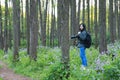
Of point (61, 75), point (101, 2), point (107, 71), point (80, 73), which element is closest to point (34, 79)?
point (61, 75)

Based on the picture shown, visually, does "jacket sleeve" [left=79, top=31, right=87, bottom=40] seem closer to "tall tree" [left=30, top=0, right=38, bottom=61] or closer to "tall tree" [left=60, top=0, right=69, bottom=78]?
"tall tree" [left=60, top=0, right=69, bottom=78]

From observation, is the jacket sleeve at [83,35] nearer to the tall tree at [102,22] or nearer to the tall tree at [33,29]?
the tall tree at [102,22]

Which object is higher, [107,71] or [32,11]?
[32,11]

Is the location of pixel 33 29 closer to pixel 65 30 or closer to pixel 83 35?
pixel 83 35

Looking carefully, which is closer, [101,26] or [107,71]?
[107,71]

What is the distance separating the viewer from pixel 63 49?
895cm

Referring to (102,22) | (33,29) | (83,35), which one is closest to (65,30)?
(83,35)

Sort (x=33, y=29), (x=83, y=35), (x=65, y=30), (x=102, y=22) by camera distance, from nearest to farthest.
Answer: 1. (x=65, y=30)
2. (x=83, y=35)
3. (x=102, y=22)
4. (x=33, y=29)

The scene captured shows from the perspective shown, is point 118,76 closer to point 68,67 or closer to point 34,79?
point 68,67

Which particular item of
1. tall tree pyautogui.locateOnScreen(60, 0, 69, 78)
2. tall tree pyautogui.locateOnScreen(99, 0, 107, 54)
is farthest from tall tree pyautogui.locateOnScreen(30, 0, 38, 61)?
tall tree pyautogui.locateOnScreen(60, 0, 69, 78)

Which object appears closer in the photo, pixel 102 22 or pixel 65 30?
pixel 65 30

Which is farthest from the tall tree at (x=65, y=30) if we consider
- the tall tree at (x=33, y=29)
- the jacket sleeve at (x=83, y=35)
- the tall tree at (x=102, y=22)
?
the tall tree at (x=33, y=29)

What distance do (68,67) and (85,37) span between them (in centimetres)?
227

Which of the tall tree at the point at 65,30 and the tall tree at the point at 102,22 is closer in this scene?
the tall tree at the point at 65,30
